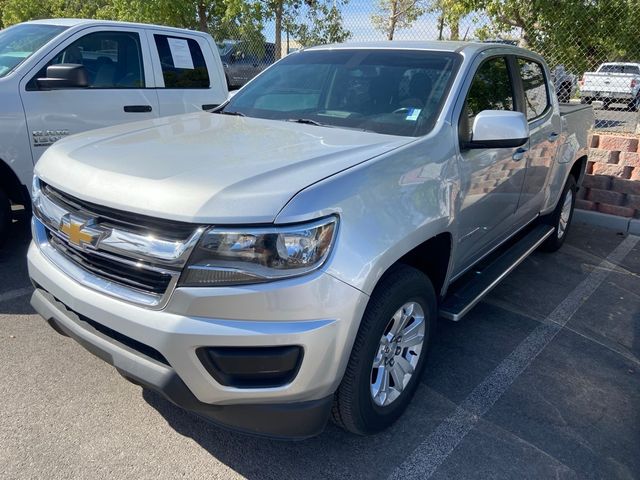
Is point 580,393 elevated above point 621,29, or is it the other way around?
point 621,29

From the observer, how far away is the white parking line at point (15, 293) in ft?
12.4

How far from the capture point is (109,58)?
5031 millimetres

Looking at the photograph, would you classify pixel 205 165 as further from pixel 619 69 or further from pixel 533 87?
pixel 619 69

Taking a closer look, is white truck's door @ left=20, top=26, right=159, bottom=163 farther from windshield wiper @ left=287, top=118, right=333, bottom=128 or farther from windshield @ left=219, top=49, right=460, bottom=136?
windshield wiper @ left=287, top=118, right=333, bottom=128

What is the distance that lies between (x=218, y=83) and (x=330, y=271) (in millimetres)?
4574

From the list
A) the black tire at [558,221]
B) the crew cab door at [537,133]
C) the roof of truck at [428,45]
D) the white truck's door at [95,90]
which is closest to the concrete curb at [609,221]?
the black tire at [558,221]

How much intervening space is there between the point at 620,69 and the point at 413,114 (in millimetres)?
7013

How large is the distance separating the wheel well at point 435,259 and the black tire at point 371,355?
20 centimetres

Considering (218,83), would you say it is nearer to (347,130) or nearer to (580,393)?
(347,130)

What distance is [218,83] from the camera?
5.94 m

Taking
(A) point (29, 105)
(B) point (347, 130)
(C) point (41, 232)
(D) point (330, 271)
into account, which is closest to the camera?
(D) point (330, 271)

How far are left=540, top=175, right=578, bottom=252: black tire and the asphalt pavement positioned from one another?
1428mm

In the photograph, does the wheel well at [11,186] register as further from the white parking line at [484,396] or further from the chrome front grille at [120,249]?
the white parking line at [484,396]

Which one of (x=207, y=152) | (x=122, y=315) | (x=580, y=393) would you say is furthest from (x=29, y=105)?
(x=580, y=393)
